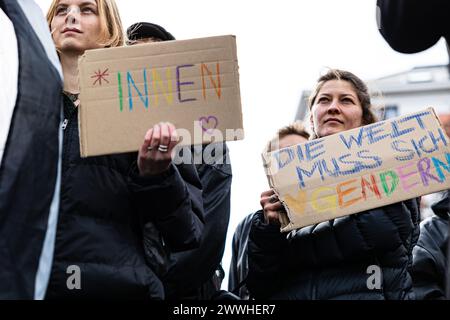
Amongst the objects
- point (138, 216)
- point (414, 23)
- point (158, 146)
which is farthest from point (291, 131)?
point (414, 23)

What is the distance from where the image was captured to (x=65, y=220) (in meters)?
2.41

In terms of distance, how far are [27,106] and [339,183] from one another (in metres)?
1.30

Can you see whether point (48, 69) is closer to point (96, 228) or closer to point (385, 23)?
point (96, 228)

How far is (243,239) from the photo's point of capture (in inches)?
147

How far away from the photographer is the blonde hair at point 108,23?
287 cm

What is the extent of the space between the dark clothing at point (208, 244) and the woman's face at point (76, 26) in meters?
0.73

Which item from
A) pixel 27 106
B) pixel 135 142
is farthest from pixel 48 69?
pixel 135 142

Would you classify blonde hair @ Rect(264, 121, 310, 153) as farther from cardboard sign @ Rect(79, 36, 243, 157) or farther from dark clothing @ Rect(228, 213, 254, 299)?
cardboard sign @ Rect(79, 36, 243, 157)

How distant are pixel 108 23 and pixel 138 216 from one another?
0.77 meters

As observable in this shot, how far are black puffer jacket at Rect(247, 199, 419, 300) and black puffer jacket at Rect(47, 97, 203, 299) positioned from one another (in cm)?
58

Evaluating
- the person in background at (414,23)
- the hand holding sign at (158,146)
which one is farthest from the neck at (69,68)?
the person in background at (414,23)

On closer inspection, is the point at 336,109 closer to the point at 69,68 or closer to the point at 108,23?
the point at 108,23

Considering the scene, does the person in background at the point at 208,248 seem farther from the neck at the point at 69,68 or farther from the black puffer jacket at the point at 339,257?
the neck at the point at 69,68

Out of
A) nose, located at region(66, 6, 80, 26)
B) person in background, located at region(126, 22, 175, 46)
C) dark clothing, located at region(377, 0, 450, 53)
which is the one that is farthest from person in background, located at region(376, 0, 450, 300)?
person in background, located at region(126, 22, 175, 46)
